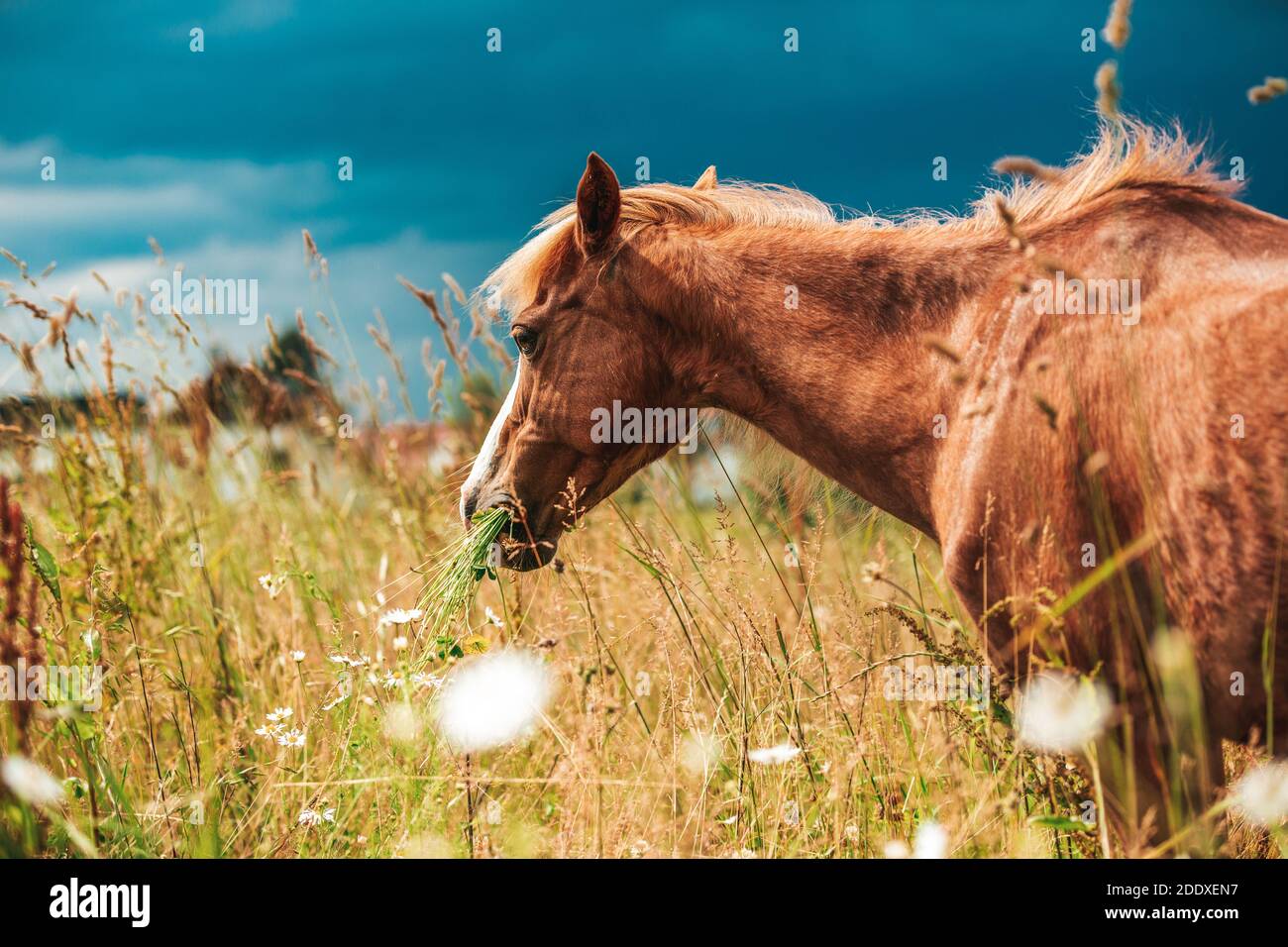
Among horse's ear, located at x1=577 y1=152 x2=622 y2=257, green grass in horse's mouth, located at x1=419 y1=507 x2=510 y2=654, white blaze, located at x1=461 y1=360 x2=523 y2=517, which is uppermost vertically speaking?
horse's ear, located at x1=577 y1=152 x2=622 y2=257

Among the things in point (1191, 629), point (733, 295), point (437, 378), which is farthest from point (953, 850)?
point (437, 378)

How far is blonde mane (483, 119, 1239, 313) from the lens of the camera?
9.32ft

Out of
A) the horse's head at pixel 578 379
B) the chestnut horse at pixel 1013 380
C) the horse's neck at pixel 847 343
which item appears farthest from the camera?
the horse's head at pixel 578 379

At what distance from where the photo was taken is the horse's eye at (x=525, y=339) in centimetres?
339

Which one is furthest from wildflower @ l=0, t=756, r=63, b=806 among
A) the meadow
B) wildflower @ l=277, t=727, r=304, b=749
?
wildflower @ l=277, t=727, r=304, b=749

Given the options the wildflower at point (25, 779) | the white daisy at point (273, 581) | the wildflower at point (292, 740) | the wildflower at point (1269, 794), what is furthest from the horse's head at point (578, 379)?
the wildflower at point (1269, 794)

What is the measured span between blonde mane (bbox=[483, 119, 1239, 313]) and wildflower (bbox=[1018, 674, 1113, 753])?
52.6 inches

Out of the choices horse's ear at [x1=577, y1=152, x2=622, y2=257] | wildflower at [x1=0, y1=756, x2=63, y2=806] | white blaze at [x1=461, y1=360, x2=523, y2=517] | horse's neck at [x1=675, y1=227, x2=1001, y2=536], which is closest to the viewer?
wildflower at [x1=0, y1=756, x2=63, y2=806]

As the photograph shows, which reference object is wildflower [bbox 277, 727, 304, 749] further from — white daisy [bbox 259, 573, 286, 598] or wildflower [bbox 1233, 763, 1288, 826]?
wildflower [bbox 1233, 763, 1288, 826]

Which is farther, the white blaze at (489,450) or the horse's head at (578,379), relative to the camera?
the white blaze at (489,450)

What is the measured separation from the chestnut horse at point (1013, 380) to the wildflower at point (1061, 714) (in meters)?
0.10

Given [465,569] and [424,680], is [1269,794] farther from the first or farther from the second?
[465,569]

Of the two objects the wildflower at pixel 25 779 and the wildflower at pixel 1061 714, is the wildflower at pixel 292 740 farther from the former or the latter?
the wildflower at pixel 1061 714
